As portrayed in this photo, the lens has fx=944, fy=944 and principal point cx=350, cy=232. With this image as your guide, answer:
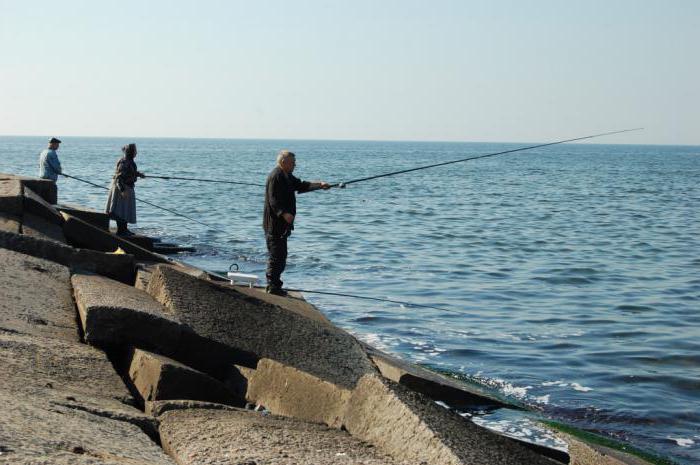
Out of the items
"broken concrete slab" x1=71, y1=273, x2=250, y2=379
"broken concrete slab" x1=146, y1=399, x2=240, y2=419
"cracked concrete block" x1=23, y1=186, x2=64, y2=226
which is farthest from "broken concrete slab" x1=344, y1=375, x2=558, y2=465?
"cracked concrete block" x1=23, y1=186, x2=64, y2=226

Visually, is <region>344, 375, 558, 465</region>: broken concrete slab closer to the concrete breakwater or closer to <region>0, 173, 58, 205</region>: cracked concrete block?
the concrete breakwater

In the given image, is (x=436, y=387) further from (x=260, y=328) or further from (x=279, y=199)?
(x=279, y=199)

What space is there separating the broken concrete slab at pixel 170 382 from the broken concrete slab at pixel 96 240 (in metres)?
4.42

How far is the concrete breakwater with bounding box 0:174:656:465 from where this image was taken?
3.60m

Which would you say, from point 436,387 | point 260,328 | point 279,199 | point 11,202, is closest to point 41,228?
point 11,202

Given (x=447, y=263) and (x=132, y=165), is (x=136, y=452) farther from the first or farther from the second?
(x=447, y=263)

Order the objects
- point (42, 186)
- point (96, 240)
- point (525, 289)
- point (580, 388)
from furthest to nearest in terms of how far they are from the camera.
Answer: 1. point (525, 289)
2. point (42, 186)
3. point (96, 240)
4. point (580, 388)

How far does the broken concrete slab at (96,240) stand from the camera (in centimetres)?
932

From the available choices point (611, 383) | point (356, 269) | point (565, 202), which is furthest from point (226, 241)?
point (565, 202)

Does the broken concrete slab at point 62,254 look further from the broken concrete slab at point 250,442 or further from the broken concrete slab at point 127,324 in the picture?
the broken concrete slab at point 250,442

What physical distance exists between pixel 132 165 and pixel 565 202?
24.0 metres

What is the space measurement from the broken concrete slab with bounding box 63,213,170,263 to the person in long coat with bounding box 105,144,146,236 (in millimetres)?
3056

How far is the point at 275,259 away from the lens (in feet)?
27.2

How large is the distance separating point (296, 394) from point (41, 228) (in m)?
5.22
